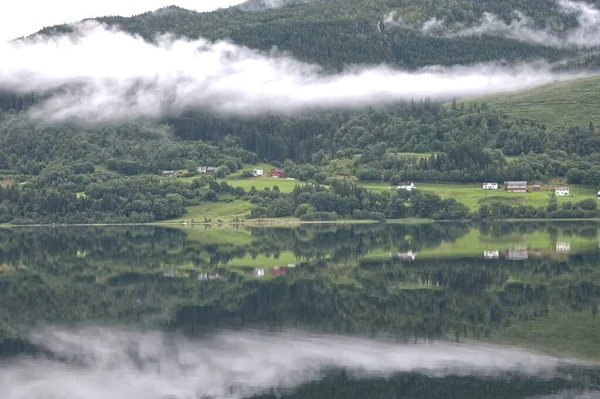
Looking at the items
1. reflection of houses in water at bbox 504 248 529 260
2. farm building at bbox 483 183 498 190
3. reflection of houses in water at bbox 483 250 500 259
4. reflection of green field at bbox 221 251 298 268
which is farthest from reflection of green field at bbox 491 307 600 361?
farm building at bbox 483 183 498 190

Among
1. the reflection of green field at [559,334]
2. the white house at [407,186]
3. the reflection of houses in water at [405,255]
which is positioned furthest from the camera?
the white house at [407,186]

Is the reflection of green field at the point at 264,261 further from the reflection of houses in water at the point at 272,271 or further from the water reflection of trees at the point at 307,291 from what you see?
the reflection of houses in water at the point at 272,271

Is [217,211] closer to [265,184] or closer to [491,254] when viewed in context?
[265,184]

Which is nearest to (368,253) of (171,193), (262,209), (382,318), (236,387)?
(382,318)

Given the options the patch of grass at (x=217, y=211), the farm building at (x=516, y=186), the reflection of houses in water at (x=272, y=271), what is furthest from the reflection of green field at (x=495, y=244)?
the patch of grass at (x=217, y=211)

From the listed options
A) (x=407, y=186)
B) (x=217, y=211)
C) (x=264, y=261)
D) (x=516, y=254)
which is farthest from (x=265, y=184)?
(x=516, y=254)

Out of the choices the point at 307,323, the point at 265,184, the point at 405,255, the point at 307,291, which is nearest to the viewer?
the point at 307,323
